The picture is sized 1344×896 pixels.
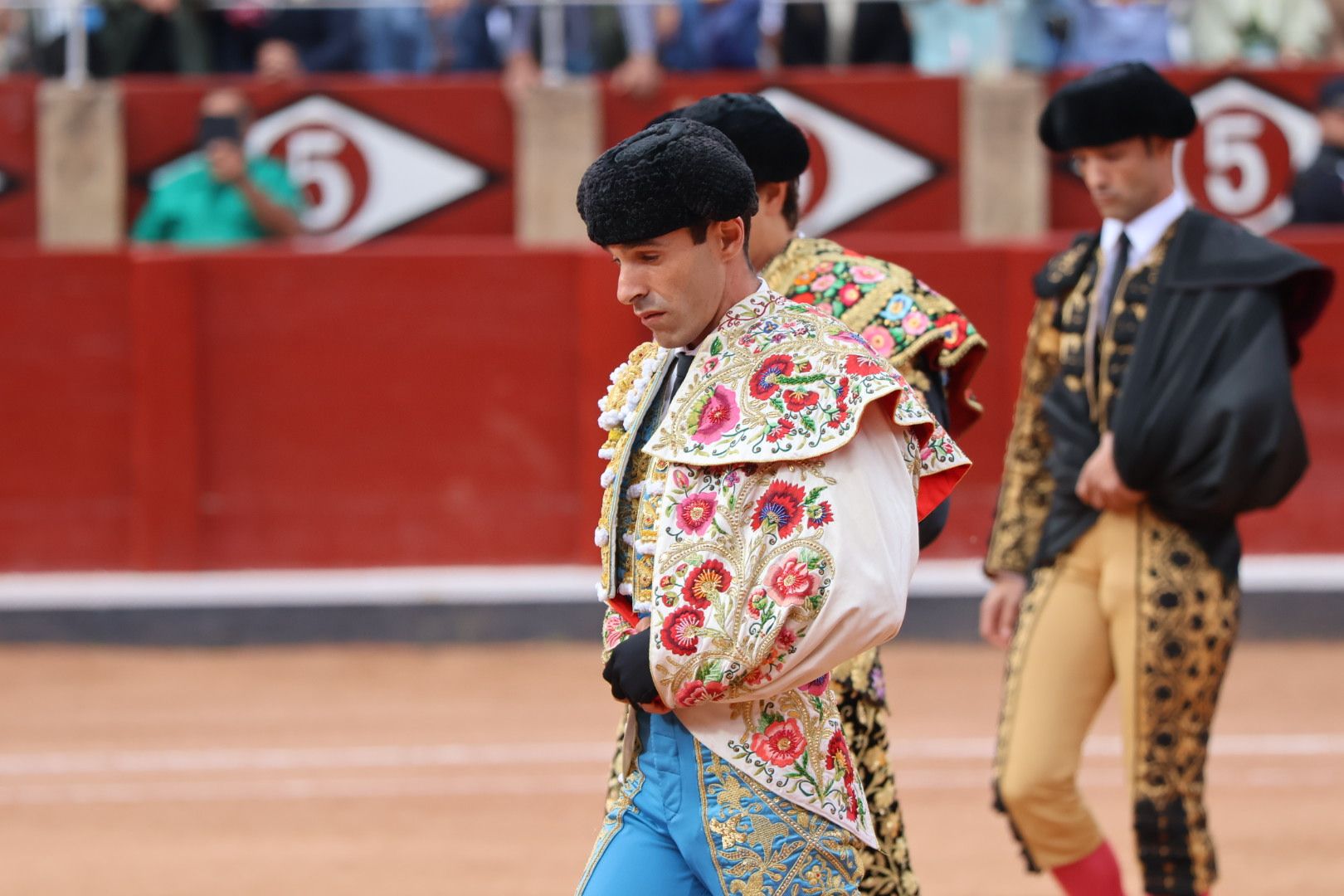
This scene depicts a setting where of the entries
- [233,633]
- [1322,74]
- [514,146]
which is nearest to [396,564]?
[233,633]

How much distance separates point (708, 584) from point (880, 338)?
3.35 feet

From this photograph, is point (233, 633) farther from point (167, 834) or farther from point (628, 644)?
point (628, 644)

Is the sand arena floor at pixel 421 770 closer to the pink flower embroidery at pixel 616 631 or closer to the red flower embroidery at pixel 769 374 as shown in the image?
the pink flower embroidery at pixel 616 631


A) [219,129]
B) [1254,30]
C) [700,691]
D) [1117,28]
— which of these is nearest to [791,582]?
[700,691]

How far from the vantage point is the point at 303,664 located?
308 inches

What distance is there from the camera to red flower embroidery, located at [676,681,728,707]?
2.38 m

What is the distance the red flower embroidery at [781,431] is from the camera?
7.82 ft

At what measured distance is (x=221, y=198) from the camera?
29.1 ft

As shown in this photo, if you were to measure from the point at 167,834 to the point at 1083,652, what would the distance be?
2.57m

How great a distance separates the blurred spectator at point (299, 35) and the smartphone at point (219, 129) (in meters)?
0.80

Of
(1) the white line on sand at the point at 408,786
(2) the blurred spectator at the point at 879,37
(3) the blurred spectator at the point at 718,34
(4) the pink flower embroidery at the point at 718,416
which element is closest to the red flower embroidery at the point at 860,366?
(4) the pink flower embroidery at the point at 718,416

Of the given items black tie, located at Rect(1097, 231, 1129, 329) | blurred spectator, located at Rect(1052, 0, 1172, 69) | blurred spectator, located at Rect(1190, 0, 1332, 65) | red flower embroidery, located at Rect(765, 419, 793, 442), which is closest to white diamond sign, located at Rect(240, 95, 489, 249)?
blurred spectator, located at Rect(1052, 0, 1172, 69)

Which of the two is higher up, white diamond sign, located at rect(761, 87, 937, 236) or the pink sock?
white diamond sign, located at rect(761, 87, 937, 236)

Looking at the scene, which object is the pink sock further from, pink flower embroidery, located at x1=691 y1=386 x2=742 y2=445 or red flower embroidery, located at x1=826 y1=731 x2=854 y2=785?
pink flower embroidery, located at x1=691 y1=386 x2=742 y2=445
